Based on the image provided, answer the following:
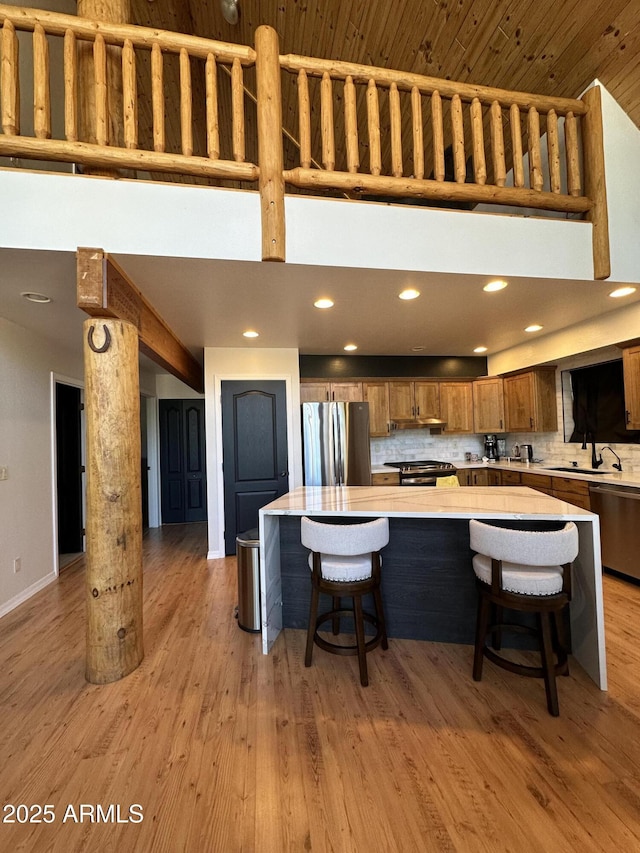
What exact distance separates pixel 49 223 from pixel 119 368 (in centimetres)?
82

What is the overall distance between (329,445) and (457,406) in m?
2.13

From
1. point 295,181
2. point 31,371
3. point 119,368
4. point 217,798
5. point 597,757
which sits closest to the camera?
point 217,798

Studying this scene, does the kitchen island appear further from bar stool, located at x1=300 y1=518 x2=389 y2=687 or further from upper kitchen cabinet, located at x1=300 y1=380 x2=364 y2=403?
upper kitchen cabinet, located at x1=300 y1=380 x2=364 y2=403

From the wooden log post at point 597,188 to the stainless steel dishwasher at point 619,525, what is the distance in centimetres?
192

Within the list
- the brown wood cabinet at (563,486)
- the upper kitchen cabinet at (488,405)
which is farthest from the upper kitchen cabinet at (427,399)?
the brown wood cabinet at (563,486)

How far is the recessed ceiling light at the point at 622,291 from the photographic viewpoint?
2.88m

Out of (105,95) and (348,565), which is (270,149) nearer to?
(105,95)

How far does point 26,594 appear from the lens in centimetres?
338

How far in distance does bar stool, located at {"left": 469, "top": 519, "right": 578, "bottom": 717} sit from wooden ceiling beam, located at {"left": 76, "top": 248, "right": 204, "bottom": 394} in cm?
237

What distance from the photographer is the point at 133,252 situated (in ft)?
7.01

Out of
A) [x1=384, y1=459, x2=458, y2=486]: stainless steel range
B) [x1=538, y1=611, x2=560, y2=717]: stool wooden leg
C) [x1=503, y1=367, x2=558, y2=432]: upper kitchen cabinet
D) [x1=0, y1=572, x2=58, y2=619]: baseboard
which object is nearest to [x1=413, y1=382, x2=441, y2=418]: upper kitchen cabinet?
[x1=384, y1=459, x2=458, y2=486]: stainless steel range

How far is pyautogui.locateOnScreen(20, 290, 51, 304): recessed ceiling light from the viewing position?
262 centimetres

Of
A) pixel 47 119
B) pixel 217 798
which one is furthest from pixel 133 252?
pixel 217 798

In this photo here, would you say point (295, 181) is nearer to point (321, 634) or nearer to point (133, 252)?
point (133, 252)
